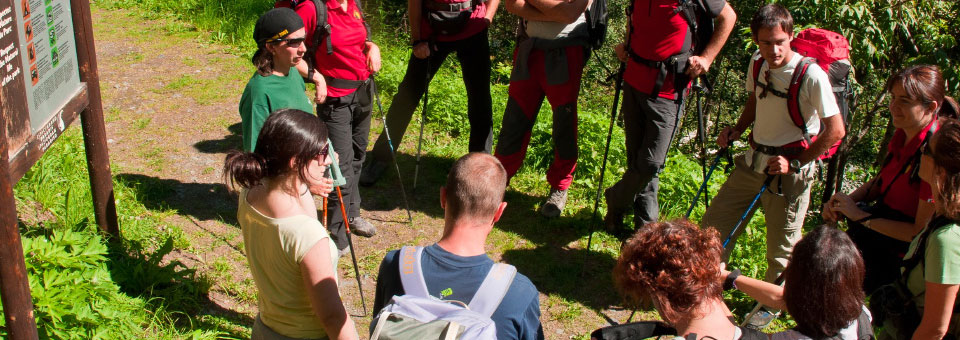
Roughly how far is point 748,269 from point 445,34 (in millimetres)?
2701

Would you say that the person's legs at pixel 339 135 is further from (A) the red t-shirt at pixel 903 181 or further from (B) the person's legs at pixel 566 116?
(A) the red t-shirt at pixel 903 181

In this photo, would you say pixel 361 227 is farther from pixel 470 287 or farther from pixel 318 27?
pixel 470 287

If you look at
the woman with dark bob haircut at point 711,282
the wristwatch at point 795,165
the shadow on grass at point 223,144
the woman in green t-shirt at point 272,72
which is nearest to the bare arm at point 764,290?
the woman with dark bob haircut at point 711,282

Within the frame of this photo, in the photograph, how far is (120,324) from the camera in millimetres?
3568

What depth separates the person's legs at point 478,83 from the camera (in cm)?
564

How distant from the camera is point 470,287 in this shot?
231cm

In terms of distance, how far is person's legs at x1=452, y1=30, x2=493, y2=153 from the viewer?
18.5 feet

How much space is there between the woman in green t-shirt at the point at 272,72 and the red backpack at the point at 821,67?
8.48 ft

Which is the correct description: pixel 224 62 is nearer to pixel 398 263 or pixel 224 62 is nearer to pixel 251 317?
pixel 251 317

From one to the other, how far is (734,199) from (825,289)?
2.21 meters

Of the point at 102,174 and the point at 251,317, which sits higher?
the point at 102,174

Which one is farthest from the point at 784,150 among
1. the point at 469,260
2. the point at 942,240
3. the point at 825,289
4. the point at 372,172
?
the point at 372,172

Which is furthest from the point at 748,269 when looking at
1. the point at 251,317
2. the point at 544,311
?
the point at 251,317

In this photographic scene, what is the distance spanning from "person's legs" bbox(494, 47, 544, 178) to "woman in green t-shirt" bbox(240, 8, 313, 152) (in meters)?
1.96
